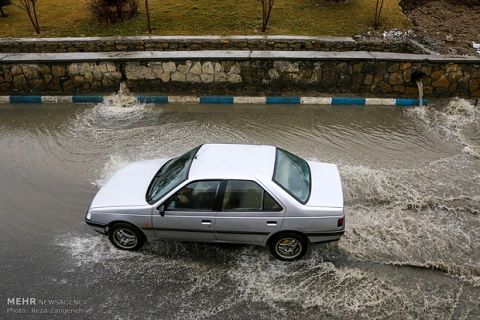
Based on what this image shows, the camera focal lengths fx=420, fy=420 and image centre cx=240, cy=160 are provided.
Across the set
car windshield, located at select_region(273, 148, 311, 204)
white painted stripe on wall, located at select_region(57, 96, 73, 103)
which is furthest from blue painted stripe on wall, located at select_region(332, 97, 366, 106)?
white painted stripe on wall, located at select_region(57, 96, 73, 103)

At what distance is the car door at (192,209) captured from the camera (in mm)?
6289

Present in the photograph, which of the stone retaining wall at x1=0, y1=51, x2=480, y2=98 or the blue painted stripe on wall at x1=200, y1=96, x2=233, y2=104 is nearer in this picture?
the stone retaining wall at x1=0, y1=51, x2=480, y2=98

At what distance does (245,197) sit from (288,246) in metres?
1.04

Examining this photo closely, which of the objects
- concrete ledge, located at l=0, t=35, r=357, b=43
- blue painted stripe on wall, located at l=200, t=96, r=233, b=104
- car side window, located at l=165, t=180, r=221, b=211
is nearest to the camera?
car side window, located at l=165, t=180, r=221, b=211

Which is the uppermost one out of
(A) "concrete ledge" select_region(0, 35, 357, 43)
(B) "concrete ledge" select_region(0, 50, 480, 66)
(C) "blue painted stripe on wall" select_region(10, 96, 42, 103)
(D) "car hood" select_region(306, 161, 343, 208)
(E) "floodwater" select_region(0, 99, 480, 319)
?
(A) "concrete ledge" select_region(0, 35, 357, 43)

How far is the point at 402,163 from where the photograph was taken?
9.22 m

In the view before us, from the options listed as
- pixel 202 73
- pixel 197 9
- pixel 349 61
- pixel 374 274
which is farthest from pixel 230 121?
pixel 197 9

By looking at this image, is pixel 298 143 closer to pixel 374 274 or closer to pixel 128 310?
pixel 374 274

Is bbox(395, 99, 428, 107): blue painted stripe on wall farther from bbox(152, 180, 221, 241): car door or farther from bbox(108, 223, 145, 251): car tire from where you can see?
bbox(108, 223, 145, 251): car tire

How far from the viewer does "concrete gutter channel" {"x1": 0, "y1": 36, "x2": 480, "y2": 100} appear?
1210 cm

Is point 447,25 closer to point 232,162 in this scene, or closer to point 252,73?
point 252,73

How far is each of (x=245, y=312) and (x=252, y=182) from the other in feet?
5.98

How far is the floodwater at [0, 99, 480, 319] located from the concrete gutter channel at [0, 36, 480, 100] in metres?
1.40

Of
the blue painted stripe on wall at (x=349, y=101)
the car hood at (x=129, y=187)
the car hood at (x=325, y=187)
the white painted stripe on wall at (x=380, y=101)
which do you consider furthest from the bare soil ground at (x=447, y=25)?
the car hood at (x=129, y=187)
